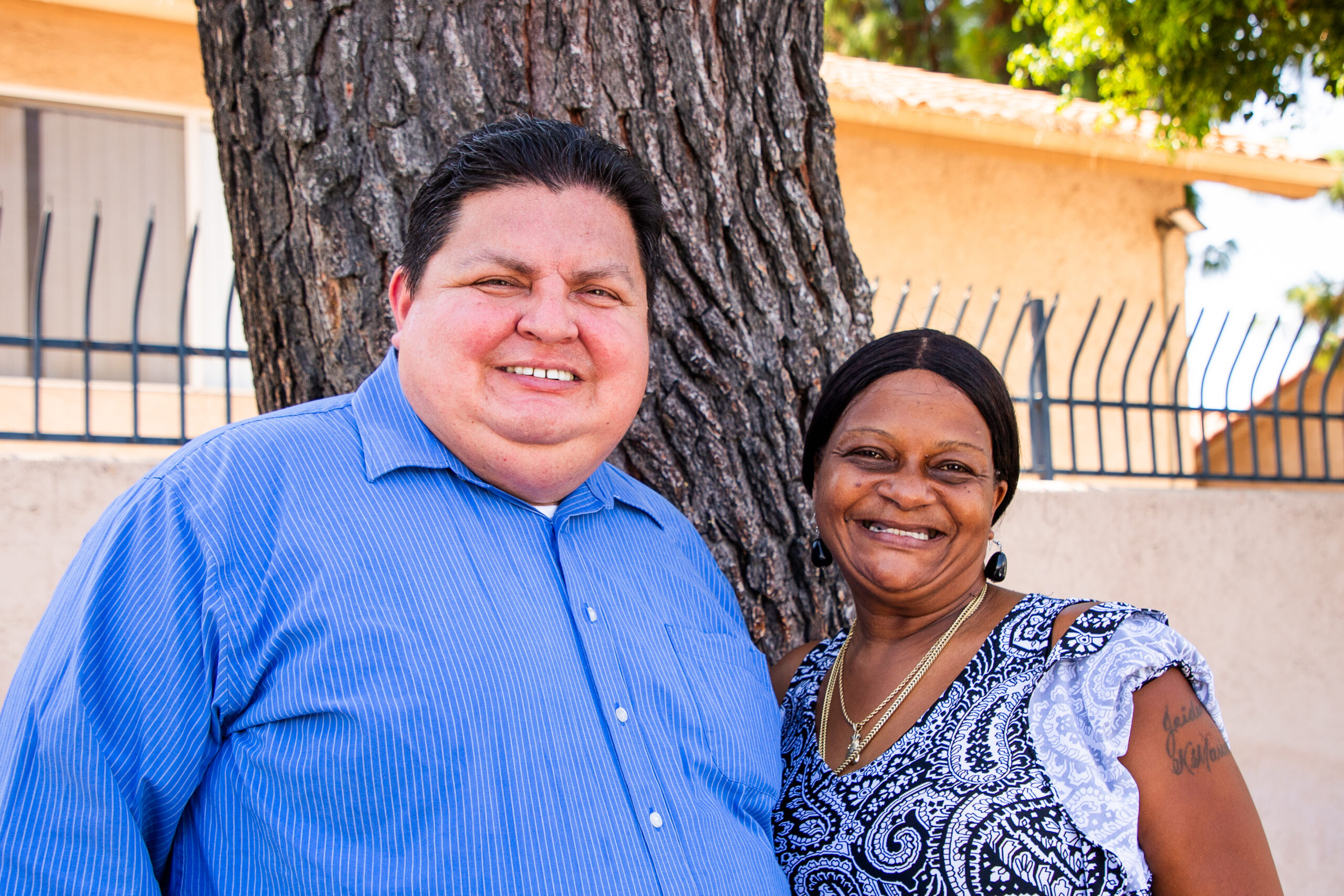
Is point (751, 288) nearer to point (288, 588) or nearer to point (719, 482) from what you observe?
point (719, 482)

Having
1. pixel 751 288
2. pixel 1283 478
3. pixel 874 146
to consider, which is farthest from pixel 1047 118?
pixel 751 288

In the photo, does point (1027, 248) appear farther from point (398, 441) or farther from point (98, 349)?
point (398, 441)

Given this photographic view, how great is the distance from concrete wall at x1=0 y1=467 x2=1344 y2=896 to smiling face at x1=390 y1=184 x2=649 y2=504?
13.2 ft

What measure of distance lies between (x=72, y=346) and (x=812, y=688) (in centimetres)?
333

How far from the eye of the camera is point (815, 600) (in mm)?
2814

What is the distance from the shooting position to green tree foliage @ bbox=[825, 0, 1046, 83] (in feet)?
50.5

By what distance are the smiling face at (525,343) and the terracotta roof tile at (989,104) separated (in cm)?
596

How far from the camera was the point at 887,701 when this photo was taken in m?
2.24

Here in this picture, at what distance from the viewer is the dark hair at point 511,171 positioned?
1.99 m

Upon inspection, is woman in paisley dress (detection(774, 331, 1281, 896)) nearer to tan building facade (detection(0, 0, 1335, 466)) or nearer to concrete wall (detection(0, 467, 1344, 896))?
tan building facade (detection(0, 0, 1335, 466))

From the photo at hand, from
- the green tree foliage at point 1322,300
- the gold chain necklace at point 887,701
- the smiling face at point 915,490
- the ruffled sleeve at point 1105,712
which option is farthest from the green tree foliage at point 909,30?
the ruffled sleeve at point 1105,712

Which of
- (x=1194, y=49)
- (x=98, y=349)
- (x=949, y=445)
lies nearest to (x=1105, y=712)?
(x=949, y=445)

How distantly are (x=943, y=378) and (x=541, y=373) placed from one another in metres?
0.87

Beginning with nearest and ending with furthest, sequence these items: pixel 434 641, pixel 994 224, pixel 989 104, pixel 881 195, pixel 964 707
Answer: pixel 434 641 → pixel 964 707 → pixel 989 104 → pixel 881 195 → pixel 994 224
